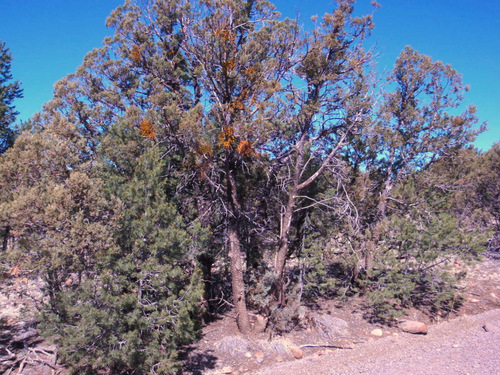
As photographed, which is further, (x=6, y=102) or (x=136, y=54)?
(x=6, y=102)

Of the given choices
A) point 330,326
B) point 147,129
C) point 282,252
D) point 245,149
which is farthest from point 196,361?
point 147,129

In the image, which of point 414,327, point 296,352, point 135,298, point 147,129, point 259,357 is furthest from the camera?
point 414,327

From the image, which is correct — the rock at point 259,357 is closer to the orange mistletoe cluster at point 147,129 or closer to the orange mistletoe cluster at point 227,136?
the orange mistletoe cluster at point 227,136

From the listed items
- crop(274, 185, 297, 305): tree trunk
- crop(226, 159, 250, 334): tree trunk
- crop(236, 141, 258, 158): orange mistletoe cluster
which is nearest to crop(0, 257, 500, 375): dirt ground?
crop(226, 159, 250, 334): tree trunk

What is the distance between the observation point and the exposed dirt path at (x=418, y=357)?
6.86 meters

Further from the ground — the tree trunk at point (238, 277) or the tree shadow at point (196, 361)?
the tree trunk at point (238, 277)

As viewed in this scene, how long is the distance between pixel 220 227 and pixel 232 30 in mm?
4807

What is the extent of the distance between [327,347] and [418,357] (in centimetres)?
203

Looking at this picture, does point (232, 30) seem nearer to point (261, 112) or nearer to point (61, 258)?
point (261, 112)

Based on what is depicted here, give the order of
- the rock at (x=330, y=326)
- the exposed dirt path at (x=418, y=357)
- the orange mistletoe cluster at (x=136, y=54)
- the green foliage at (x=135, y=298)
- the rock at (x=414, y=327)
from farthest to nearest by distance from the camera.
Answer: the rock at (x=414, y=327), the rock at (x=330, y=326), the orange mistletoe cluster at (x=136, y=54), the exposed dirt path at (x=418, y=357), the green foliage at (x=135, y=298)

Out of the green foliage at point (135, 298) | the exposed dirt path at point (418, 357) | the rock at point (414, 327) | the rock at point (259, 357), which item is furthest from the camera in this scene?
the rock at point (414, 327)

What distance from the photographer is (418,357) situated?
7488mm

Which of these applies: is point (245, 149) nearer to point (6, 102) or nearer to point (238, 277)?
point (238, 277)

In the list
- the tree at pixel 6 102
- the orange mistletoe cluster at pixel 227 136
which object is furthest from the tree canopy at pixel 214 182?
the tree at pixel 6 102
